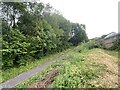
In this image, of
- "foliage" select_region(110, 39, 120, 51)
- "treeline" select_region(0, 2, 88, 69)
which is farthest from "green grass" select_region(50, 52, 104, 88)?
"foliage" select_region(110, 39, 120, 51)

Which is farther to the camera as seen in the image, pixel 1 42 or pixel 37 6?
pixel 37 6

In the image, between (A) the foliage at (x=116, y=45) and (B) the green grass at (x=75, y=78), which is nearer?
(B) the green grass at (x=75, y=78)

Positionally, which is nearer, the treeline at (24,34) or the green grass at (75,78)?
the green grass at (75,78)

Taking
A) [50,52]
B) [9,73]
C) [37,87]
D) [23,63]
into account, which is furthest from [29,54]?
[37,87]

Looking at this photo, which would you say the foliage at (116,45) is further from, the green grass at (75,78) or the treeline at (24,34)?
the green grass at (75,78)

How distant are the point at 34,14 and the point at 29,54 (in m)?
3.36

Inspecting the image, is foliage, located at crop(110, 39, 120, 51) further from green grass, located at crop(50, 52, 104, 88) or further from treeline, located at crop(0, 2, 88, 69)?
green grass, located at crop(50, 52, 104, 88)

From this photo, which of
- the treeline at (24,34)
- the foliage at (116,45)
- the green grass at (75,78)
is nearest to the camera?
the green grass at (75,78)

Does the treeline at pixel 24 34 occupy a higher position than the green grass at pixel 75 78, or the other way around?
the treeline at pixel 24 34

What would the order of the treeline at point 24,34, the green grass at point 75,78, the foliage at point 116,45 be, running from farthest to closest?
1. the foliage at point 116,45
2. the treeline at point 24,34
3. the green grass at point 75,78

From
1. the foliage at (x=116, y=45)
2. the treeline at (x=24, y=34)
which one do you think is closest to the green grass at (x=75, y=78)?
the treeline at (x=24, y=34)

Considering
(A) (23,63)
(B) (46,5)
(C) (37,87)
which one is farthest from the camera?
(B) (46,5)

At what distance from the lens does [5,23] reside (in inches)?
514

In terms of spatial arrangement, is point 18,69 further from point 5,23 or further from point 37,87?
point 37,87
